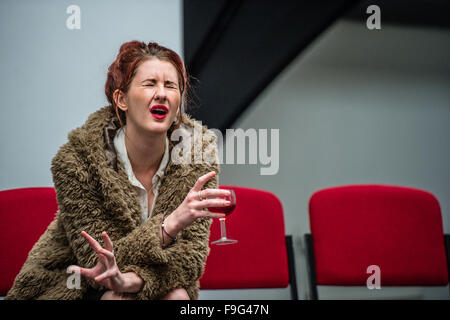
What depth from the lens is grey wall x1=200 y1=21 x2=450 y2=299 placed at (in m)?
2.56

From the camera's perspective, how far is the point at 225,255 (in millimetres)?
1684

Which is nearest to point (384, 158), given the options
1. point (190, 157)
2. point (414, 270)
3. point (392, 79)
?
point (392, 79)

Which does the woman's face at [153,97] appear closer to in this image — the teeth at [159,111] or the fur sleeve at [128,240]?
the teeth at [159,111]

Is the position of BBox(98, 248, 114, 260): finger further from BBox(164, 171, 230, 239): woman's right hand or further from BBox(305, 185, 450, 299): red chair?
BBox(305, 185, 450, 299): red chair

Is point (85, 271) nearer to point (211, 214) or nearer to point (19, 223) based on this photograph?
point (211, 214)

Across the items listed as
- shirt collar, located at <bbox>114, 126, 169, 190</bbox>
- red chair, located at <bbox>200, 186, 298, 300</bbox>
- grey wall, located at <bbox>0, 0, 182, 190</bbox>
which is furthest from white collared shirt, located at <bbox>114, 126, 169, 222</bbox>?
grey wall, located at <bbox>0, 0, 182, 190</bbox>

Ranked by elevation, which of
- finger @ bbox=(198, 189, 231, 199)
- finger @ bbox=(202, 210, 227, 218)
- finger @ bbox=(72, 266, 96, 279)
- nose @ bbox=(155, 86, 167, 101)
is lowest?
finger @ bbox=(72, 266, 96, 279)

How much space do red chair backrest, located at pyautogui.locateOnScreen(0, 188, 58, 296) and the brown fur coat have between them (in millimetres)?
316

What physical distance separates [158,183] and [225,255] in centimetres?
51

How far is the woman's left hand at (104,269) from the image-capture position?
985mm

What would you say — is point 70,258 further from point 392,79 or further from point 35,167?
point 392,79

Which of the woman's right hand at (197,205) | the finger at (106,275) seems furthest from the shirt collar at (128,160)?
the finger at (106,275)

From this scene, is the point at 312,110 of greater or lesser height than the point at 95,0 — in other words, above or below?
below

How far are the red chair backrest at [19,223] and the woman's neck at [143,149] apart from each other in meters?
0.50
